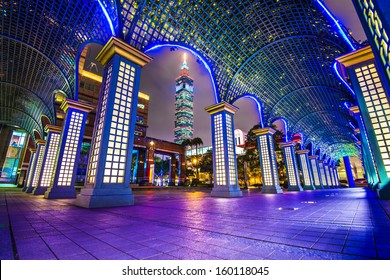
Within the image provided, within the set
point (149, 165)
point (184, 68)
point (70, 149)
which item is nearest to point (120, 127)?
point (70, 149)

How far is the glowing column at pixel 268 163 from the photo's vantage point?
54.7 feet

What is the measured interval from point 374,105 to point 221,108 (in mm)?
8301

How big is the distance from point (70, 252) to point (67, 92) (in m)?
15.8

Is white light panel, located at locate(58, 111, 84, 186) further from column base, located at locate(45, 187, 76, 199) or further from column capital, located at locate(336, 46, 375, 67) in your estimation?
column capital, located at locate(336, 46, 375, 67)

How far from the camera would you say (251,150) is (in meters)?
31.5

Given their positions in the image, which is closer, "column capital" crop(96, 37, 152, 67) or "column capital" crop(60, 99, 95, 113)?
"column capital" crop(96, 37, 152, 67)

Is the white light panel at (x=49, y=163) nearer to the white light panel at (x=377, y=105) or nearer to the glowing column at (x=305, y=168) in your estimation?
the white light panel at (x=377, y=105)

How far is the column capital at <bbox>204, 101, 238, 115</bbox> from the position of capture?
43.7 feet

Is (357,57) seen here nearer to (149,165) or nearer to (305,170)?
(305,170)

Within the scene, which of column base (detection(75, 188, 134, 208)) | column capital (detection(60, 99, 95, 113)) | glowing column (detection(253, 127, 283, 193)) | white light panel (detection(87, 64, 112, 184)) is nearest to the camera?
column base (detection(75, 188, 134, 208))

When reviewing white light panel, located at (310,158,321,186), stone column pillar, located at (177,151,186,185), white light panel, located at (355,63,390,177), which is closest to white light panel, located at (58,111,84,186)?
white light panel, located at (355,63,390,177)

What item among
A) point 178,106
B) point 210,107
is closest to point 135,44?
point 210,107

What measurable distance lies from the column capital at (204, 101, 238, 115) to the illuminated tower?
99.4 meters

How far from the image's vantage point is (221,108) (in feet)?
43.9
